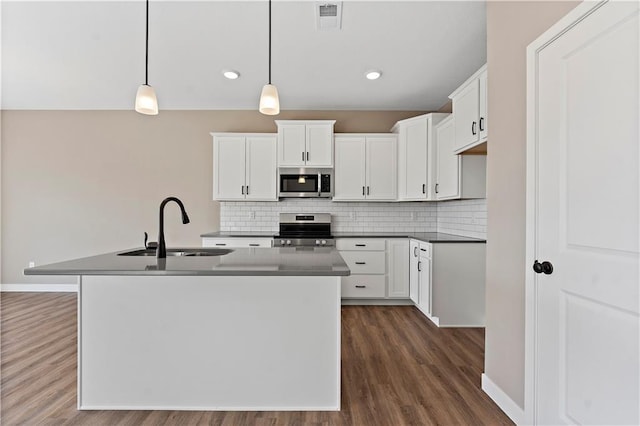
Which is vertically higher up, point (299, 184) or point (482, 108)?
point (482, 108)

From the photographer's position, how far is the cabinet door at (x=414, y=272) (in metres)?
3.90

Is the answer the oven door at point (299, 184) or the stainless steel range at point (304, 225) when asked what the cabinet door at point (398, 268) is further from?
the oven door at point (299, 184)

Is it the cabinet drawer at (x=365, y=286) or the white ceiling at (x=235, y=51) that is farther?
the cabinet drawer at (x=365, y=286)

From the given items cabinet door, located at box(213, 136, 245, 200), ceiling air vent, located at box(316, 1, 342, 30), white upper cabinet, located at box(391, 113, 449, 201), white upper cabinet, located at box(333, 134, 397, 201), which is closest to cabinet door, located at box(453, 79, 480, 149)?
white upper cabinet, located at box(391, 113, 449, 201)

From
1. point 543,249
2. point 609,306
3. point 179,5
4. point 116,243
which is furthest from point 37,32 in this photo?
point 609,306

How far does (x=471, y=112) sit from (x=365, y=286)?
2.31m

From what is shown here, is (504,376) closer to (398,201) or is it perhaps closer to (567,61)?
(567,61)

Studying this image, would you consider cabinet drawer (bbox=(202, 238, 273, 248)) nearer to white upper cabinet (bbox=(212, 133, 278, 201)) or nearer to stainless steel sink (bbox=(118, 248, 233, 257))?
white upper cabinet (bbox=(212, 133, 278, 201))

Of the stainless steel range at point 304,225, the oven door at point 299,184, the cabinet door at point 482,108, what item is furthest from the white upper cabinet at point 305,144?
the cabinet door at point 482,108

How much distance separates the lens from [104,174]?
15.9ft

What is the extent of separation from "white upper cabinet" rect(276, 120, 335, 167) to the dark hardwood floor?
6.57 ft

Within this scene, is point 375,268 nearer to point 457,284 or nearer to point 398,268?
point 398,268

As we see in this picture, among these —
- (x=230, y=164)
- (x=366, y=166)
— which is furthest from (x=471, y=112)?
(x=230, y=164)

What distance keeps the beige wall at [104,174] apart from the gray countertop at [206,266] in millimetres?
2924
